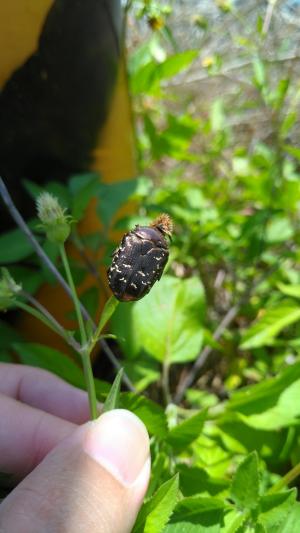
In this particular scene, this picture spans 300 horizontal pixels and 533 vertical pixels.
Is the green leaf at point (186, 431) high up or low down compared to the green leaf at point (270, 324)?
up

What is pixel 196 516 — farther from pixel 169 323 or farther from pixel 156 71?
pixel 156 71

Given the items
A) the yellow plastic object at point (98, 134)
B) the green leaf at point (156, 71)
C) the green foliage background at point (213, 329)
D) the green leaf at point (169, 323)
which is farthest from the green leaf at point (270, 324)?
the green leaf at point (156, 71)

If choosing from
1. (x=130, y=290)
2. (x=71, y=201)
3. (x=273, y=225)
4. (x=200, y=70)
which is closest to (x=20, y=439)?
(x=130, y=290)

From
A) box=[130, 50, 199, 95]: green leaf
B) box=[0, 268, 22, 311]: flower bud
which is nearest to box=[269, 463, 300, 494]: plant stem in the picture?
box=[0, 268, 22, 311]: flower bud

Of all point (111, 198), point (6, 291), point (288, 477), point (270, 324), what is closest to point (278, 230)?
point (270, 324)

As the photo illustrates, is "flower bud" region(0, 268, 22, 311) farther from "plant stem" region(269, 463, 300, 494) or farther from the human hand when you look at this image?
"plant stem" region(269, 463, 300, 494)

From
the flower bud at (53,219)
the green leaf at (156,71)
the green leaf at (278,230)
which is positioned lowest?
the green leaf at (278,230)

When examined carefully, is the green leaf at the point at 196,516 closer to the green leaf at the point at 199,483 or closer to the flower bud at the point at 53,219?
the green leaf at the point at 199,483
